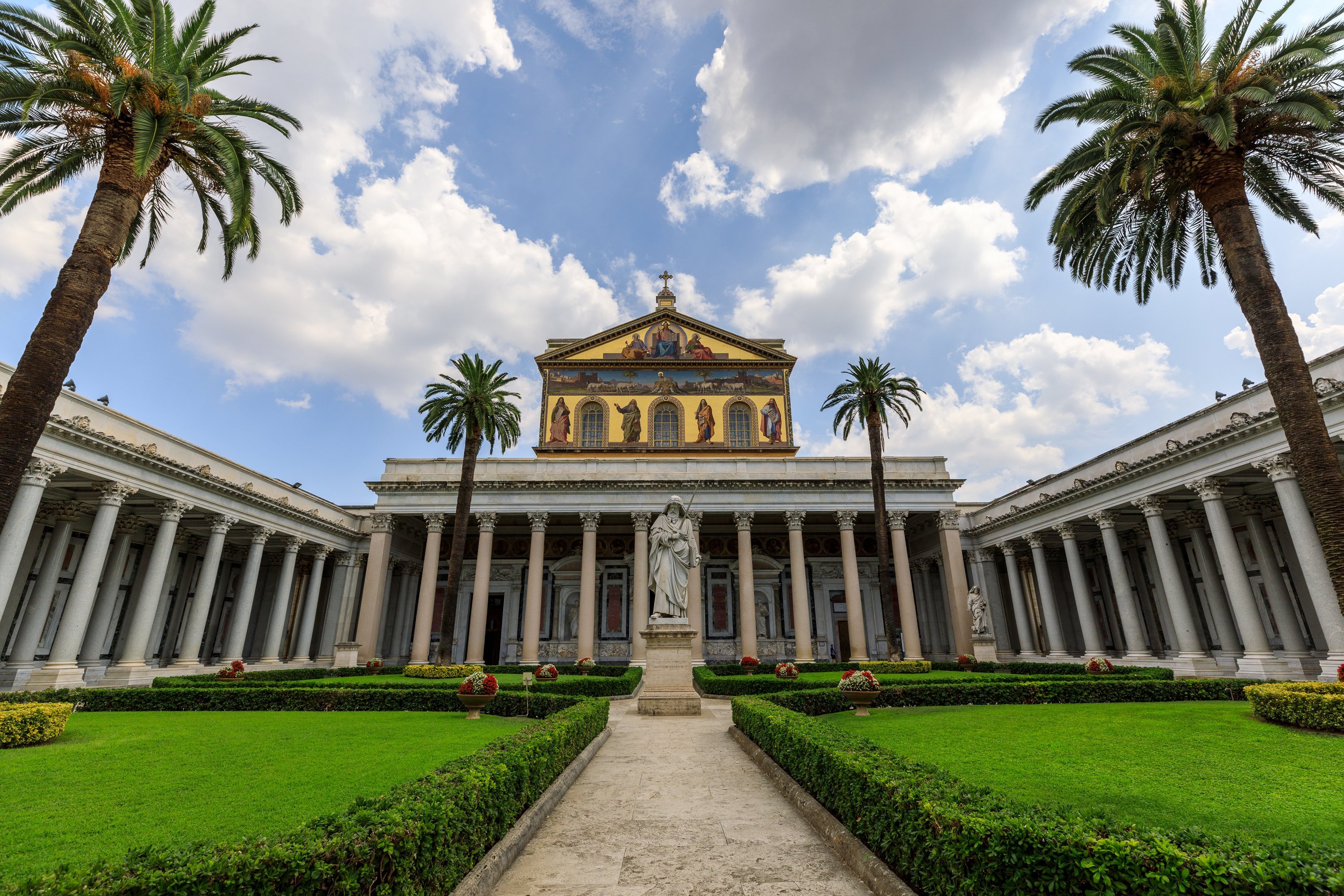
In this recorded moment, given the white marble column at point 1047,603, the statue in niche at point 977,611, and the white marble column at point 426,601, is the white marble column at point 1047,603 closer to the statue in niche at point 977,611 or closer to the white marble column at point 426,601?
the statue in niche at point 977,611

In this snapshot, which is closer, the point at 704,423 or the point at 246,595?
the point at 246,595

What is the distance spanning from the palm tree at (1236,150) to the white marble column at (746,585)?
60.6 ft

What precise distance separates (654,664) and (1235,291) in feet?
52.7

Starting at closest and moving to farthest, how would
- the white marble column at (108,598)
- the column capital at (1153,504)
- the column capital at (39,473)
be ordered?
1. the column capital at (39,473)
2. the column capital at (1153,504)
3. the white marble column at (108,598)

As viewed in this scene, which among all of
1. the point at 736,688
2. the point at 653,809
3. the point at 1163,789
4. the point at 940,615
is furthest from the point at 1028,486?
the point at 653,809

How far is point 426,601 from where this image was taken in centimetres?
2912

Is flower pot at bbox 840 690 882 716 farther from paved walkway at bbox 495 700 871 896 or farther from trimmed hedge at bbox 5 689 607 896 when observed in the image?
trimmed hedge at bbox 5 689 607 896

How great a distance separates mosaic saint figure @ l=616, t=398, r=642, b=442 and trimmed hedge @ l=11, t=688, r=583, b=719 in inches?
905

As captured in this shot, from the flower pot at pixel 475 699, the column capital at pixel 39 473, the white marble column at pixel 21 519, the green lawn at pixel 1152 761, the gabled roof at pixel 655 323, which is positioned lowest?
the green lawn at pixel 1152 761

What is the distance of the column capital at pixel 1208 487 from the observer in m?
20.8

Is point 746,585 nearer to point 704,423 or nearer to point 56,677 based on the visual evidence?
point 704,423

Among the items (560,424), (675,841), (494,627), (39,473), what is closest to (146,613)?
(39,473)

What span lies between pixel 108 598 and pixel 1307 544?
41.9 m

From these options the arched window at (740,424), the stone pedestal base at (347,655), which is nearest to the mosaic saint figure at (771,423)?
the arched window at (740,424)
